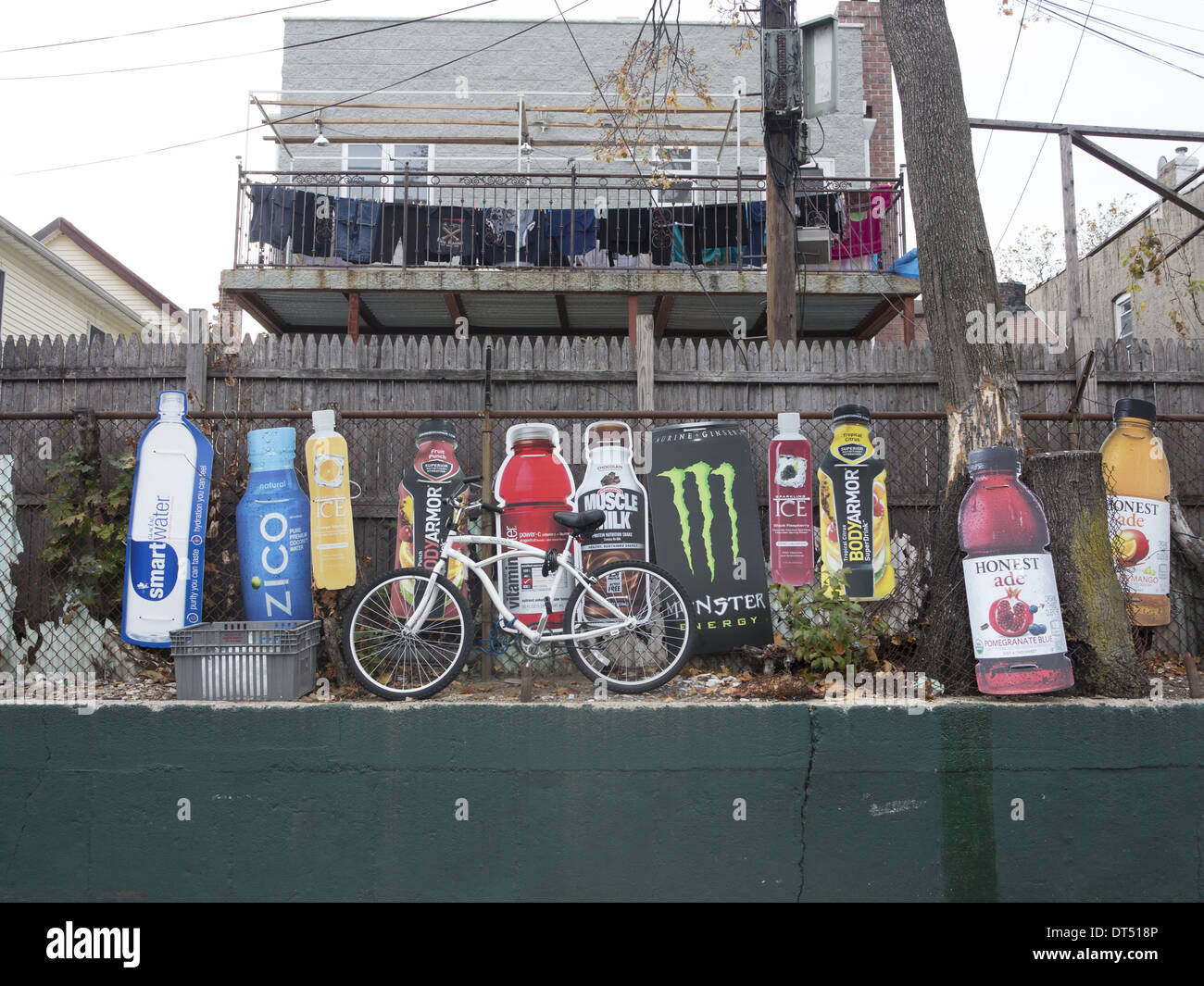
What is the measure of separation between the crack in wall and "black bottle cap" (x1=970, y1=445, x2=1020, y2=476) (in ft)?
5.32

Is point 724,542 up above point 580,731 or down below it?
above

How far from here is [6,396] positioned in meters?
5.73

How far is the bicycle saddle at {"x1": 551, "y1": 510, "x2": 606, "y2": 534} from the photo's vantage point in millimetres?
4711

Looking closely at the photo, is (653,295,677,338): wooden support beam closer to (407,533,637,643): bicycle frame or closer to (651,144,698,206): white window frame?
(651,144,698,206): white window frame

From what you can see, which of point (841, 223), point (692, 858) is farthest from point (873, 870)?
point (841, 223)

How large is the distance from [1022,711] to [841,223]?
882cm

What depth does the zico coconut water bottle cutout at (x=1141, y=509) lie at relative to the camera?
17.4 ft

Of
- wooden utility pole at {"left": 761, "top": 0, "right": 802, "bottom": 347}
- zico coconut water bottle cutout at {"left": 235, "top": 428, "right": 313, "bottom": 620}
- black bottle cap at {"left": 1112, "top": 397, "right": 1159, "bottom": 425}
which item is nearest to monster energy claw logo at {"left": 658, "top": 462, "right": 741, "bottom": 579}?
wooden utility pole at {"left": 761, "top": 0, "right": 802, "bottom": 347}

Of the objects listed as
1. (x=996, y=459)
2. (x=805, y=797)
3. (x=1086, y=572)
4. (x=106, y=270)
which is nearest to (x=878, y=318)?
(x=996, y=459)

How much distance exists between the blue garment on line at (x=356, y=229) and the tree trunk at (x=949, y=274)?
7.97 m

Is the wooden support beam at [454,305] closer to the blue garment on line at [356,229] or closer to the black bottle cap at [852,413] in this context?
the blue garment on line at [356,229]

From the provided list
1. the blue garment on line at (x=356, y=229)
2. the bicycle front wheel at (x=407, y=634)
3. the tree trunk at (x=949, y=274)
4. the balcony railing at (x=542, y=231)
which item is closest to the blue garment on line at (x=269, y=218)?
the balcony railing at (x=542, y=231)

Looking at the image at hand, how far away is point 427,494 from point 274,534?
91 centimetres

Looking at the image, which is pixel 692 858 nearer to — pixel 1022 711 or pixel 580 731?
pixel 580 731
